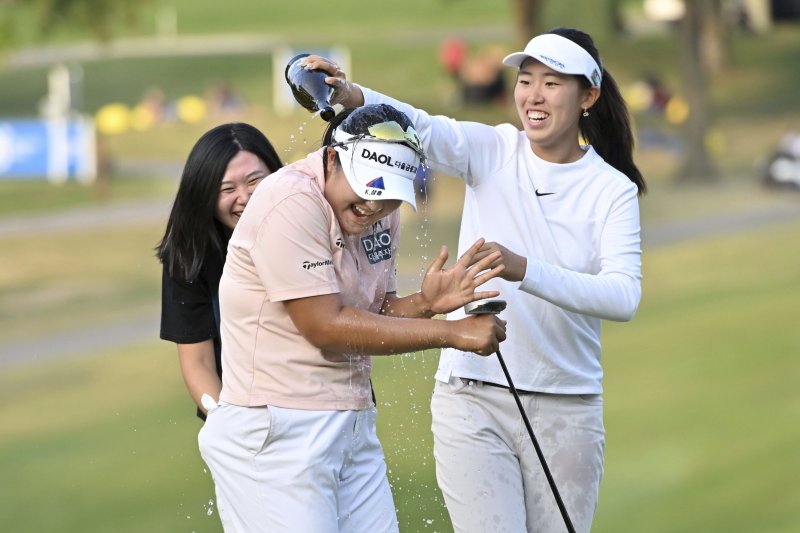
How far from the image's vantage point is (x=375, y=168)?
337 cm

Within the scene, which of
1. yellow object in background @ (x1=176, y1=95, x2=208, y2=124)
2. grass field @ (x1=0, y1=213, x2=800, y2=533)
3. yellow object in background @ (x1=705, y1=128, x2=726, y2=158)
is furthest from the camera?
yellow object in background @ (x1=176, y1=95, x2=208, y2=124)

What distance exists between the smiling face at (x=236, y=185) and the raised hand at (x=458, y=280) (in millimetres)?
734

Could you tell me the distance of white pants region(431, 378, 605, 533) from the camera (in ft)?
13.7

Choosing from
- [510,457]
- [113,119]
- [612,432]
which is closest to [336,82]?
[510,457]

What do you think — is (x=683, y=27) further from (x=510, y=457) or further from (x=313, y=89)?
(x=313, y=89)

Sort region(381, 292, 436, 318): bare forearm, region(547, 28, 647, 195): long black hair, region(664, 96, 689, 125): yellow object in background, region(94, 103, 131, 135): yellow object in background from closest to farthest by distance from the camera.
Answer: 1. region(381, 292, 436, 318): bare forearm
2. region(547, 28, 647, 195): long black hair
3. region(664, 96, 689, 125): yellow object in background
4. region(94, 103, 131, 135): yellow object in background

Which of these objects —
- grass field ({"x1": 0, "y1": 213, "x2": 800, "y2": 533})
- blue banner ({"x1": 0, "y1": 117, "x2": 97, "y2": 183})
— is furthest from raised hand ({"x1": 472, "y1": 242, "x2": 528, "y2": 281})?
blue banner ({"x1": 0, "y1": 117, "x2": 97, "y2": 183})

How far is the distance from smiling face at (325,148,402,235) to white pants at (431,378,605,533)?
2.98 ft

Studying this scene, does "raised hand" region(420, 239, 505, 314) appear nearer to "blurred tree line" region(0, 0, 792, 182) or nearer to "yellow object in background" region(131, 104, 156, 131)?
"blurred tree line" region(0, 0, 792, 182)

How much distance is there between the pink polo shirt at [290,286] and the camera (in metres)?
3.39

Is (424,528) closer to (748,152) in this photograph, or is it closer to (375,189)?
(375,189)

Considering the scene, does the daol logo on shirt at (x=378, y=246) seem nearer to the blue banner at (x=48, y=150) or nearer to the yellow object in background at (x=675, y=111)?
the blue banner at (x=48, y=150)

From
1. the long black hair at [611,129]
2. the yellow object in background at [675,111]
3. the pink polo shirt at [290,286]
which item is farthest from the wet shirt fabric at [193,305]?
the yellow object in background at [675,111]

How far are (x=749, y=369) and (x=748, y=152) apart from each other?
15094 millimetres
